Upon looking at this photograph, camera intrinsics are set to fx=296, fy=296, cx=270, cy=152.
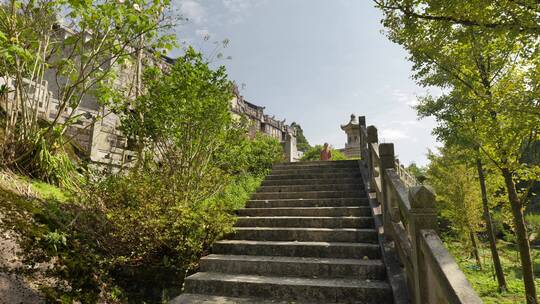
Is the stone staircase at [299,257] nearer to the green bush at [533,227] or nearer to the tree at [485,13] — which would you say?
the tree at [485,13]

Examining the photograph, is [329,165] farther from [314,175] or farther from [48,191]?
[48,191]

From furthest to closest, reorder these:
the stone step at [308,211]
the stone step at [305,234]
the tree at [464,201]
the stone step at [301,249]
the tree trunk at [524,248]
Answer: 1. the tree at [464,201]
2. the tree trunk at [524,248]
3. the stone step at [308,211]
4. the stone step at [305,234]
5. the stone step at [301,249]

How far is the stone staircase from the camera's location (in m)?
3.75

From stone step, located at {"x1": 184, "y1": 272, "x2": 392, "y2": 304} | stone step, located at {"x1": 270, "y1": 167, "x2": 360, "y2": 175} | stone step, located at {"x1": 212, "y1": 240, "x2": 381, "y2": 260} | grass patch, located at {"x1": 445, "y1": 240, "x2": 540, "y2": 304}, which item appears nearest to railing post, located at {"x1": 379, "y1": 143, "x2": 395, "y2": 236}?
stone step, located at {"x1": 212, "y1": 240, "x2": 381, "y2": 260}

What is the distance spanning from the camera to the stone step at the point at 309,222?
213 inches

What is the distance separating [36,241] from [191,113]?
2922 millimetres

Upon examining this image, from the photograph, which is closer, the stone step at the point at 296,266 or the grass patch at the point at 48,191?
the stone step at the point at 296,266

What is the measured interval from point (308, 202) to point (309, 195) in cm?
55

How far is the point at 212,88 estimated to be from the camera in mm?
5656

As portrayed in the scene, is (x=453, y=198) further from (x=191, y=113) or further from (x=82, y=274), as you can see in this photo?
(x=82, y=274)

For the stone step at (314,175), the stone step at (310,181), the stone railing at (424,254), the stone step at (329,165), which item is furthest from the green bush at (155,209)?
the stone step at (329,165)

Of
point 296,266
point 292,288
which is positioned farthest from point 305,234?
point 292,288

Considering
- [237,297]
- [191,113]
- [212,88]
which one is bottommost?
[237,297]

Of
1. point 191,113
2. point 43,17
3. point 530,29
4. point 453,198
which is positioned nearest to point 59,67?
point 43,17
